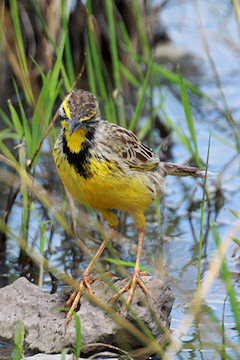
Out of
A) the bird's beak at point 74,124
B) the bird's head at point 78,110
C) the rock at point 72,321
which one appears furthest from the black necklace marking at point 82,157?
the rock at point 72,321

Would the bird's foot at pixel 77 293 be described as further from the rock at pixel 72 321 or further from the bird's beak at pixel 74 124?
the bird's beak at pixel 74 124

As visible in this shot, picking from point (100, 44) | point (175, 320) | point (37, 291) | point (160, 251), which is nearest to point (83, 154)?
point (37, 291)

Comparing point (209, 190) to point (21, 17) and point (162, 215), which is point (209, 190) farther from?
point (21, 17)

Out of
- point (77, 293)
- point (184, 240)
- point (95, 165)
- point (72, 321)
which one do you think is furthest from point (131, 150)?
point (184, 240)

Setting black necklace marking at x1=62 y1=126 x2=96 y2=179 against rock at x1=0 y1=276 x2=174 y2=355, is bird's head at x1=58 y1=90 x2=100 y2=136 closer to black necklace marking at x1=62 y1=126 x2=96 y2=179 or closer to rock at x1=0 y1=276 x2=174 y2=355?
black necklace marking at x1=62 y1=126 x2=96 y2=179

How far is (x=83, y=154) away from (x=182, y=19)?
6.85 m

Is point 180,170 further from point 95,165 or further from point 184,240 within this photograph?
point 95,165

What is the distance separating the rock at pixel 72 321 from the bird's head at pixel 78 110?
123 cm

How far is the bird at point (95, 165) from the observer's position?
16.0 feet

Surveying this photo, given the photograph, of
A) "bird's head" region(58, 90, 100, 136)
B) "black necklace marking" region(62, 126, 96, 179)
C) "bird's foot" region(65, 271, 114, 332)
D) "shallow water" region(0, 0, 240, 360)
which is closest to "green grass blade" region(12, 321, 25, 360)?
"bird's foot" region(65, 271, 114, 332)

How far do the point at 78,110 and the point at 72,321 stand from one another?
146 cm

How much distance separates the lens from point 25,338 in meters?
4.77

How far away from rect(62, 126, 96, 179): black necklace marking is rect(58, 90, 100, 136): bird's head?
0.17 meters

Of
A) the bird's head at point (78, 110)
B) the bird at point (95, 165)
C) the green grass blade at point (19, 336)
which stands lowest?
the green grass blade at point (19, 336)
